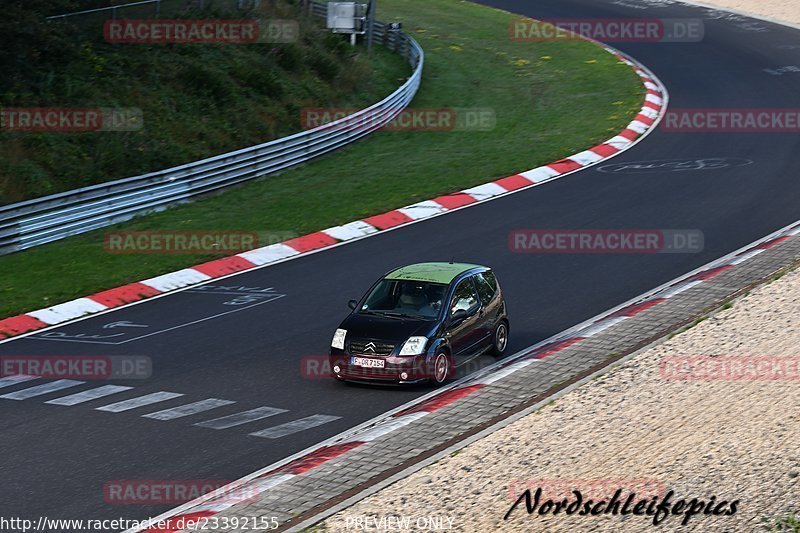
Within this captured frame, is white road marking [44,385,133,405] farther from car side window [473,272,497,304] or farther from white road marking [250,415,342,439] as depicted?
car side window [473,272,497,304]

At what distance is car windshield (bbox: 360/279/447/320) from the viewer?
1612 centimetres

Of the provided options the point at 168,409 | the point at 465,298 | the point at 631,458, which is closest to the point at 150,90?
the point at 465,298

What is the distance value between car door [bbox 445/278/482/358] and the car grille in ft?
3.14

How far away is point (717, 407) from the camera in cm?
1296

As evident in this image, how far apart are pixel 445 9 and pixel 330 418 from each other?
4308cm

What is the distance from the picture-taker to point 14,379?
53.8ft

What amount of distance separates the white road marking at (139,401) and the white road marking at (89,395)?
498mm

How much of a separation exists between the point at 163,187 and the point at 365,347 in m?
13.7

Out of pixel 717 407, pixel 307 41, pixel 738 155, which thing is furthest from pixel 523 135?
pixel 717 407

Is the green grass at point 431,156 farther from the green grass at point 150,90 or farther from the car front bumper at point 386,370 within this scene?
the car front bumper at point 386,370

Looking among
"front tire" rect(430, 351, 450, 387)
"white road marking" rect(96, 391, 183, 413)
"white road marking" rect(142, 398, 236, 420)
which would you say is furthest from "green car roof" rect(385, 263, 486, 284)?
"white road marking" rect(96, 391, 183, 413)

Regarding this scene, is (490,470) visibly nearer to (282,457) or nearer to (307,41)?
(282,457)

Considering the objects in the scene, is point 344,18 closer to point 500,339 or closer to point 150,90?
point 150,90

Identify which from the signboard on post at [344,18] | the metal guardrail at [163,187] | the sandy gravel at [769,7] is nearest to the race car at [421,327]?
the metal guardrail at [163,187]
